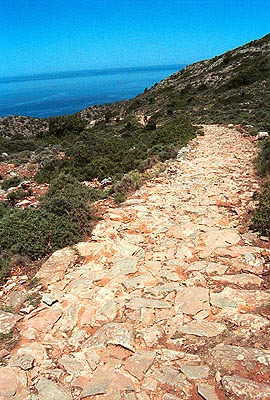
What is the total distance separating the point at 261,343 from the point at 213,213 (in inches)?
161

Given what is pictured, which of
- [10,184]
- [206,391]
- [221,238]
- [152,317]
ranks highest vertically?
[206,391]

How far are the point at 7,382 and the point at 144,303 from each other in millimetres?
1928

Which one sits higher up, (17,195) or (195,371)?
(195,371)

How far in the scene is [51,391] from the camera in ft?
10.4

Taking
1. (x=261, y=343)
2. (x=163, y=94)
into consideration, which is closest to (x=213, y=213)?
(x=261, y=343)

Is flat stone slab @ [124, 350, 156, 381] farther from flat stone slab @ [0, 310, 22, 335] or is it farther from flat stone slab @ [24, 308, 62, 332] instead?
flat stone slab @ [0, 310, 22, 335]

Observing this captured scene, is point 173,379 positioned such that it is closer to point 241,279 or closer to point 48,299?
point 241,279

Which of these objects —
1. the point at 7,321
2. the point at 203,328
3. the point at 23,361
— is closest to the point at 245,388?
the point at 203,328

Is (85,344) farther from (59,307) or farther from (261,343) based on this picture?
(261,343)

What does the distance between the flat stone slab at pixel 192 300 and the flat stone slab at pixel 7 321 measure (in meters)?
2.23

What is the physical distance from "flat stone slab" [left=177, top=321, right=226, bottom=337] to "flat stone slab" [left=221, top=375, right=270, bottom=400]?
0.70 m

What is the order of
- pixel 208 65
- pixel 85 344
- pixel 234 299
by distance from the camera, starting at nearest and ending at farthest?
pixel 85 344
pixel 234 299
pixel 208 65

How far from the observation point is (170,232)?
6602mm

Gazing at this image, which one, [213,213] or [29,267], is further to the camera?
[213,213]
